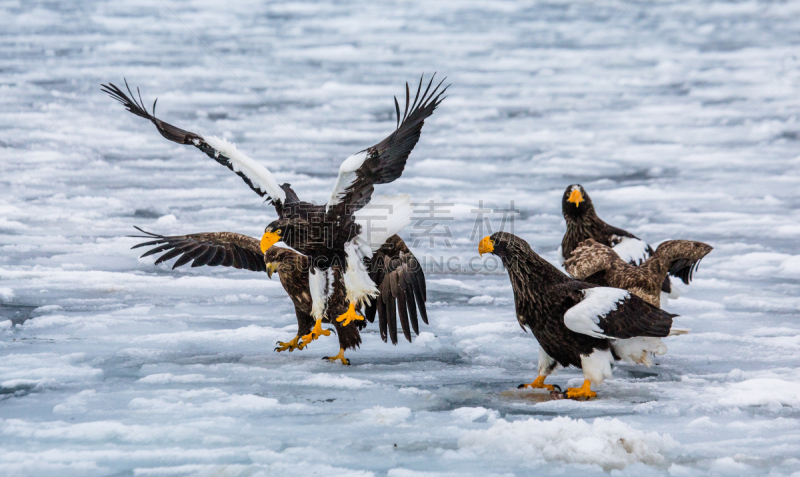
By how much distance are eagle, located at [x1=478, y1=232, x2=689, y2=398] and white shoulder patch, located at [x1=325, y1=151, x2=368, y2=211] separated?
943mm

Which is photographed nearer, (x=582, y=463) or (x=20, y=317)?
(x=582, y=463)

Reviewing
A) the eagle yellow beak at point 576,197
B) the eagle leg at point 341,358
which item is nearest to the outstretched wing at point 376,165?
the eagle leg at point 341,358

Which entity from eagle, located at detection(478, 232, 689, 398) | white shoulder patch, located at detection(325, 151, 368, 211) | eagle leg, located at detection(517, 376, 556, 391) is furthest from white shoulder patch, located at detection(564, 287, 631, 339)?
white shoulder patch, located at detection(325, 151, 368, 211)

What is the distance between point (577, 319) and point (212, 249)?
9.79 ft

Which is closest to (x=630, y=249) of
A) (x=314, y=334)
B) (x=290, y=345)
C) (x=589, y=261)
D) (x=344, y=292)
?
(x=589, y=261)

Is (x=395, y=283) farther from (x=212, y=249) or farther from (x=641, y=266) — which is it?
(x=641, y=266)

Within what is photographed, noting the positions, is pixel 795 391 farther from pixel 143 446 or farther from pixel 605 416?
pixel 143 446

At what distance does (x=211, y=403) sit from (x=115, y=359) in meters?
1.24

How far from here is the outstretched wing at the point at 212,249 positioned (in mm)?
5418

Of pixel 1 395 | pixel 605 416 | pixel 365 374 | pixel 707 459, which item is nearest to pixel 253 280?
pixel 365 374

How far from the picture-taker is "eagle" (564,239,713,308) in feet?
16.4

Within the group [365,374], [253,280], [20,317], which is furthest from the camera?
[253,280]

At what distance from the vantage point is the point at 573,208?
6418mm

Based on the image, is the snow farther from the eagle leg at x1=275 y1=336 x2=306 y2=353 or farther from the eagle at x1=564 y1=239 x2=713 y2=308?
the eagle leg at x1=275 y1=336 x2=306 y2=353
